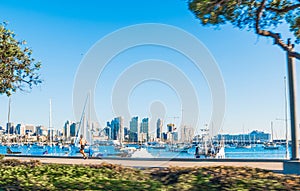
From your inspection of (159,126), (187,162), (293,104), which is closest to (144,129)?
(159,126)

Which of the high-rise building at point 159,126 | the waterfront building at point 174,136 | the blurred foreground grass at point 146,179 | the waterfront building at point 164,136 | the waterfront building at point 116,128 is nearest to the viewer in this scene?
the blurred foreground grass at point 146,179

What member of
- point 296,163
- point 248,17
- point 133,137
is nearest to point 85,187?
point 248,17

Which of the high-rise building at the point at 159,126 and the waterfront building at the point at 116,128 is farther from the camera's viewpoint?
the high-rise building at the point at 159,126

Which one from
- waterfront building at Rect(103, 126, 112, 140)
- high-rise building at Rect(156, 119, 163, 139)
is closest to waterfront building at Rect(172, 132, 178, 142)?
high-rise building at Rect(156, 119, 163, 139)

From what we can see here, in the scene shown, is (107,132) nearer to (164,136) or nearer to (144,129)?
(144,129)

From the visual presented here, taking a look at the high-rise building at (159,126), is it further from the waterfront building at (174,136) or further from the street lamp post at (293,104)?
the street lamp post at (293,104)

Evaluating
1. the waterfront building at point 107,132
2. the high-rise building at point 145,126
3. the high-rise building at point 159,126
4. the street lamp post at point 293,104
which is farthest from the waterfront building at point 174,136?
the street lamp post at point 293,104

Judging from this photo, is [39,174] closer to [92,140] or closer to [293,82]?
[293,82]

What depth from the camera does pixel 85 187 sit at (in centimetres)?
813

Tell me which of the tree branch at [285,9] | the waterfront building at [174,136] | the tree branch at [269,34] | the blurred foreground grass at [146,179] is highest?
the tree branch at [285,9]

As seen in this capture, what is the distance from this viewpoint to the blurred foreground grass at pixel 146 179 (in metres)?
7.78

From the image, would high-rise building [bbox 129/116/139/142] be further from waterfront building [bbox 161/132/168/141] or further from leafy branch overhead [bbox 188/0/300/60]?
leafy branch overhead [bbox 188/0/300/60]

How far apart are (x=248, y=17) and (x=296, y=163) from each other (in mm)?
4699

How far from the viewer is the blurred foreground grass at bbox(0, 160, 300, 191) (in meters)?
7.78
